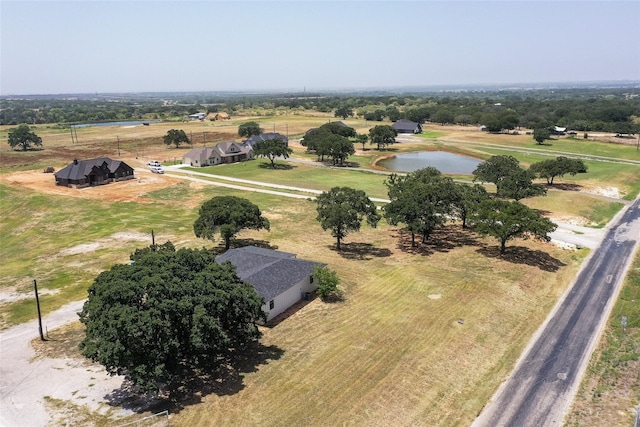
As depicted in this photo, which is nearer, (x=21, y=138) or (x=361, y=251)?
(x=361, y=251)

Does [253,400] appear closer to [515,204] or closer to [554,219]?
[515,204]

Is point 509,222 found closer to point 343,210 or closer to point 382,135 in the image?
point 343,210

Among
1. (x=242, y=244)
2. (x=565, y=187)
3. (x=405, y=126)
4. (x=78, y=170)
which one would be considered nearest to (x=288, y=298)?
(x=242, y=244)

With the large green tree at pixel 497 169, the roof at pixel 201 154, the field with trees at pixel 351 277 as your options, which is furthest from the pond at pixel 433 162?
the roof at pixel 201 154

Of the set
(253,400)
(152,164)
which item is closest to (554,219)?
(253,400)

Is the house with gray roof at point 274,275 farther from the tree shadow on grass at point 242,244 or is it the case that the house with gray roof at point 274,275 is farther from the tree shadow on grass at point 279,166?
the tree shadow on grass at point 279,166
